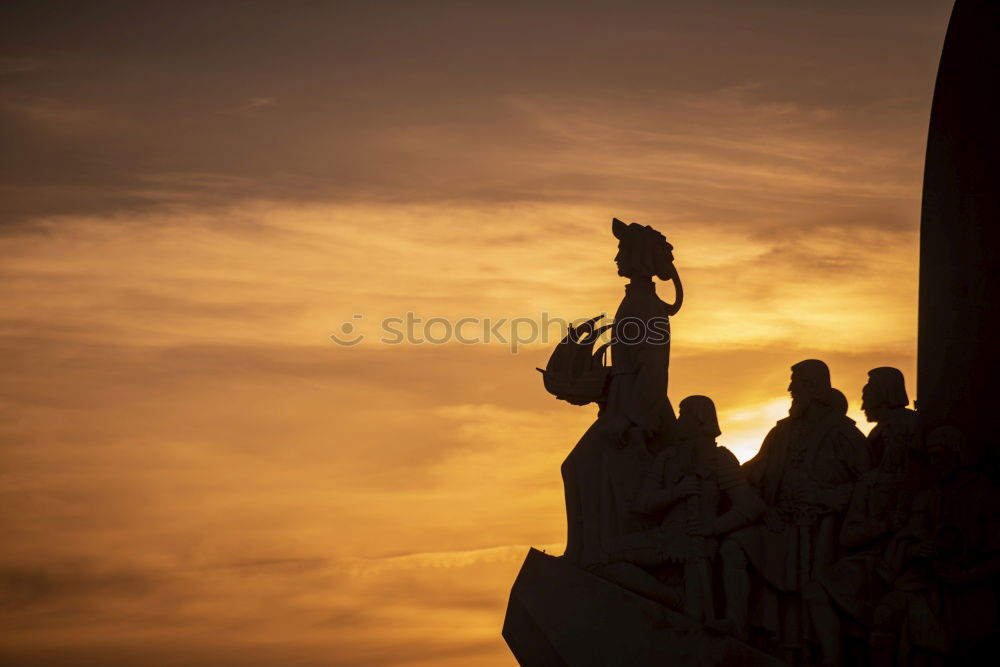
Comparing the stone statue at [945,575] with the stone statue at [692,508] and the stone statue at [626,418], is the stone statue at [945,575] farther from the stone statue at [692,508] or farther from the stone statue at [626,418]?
the stone statue at [626,418]

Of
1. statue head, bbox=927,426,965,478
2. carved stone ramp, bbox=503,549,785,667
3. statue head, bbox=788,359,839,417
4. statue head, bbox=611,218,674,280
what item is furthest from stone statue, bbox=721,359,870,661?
statue head, bbox=611,218,674,280

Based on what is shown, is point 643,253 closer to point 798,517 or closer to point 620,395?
point 620,395

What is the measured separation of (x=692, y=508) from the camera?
19.2 metres

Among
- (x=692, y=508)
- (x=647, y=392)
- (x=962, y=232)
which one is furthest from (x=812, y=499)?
(x=962, y=232)

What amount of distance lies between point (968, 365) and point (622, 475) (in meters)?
3.12

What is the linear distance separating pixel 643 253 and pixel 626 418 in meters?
1.53

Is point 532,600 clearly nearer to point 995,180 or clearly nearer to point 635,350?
point 635,350

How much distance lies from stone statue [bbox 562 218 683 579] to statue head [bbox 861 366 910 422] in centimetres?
182

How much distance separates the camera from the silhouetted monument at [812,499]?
18.3m

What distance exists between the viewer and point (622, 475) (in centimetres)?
1966

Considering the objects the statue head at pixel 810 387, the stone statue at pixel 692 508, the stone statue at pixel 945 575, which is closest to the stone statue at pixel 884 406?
the statue head at pixel 810 387

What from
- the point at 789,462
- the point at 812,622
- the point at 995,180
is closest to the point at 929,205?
the point at 995,180

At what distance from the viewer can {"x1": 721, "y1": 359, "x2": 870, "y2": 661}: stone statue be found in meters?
18.8

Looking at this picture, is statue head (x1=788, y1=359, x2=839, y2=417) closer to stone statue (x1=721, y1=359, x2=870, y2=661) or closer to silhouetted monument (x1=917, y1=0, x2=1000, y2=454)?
stone statue (x1=721, y1=359, x2=870, y2=661)
